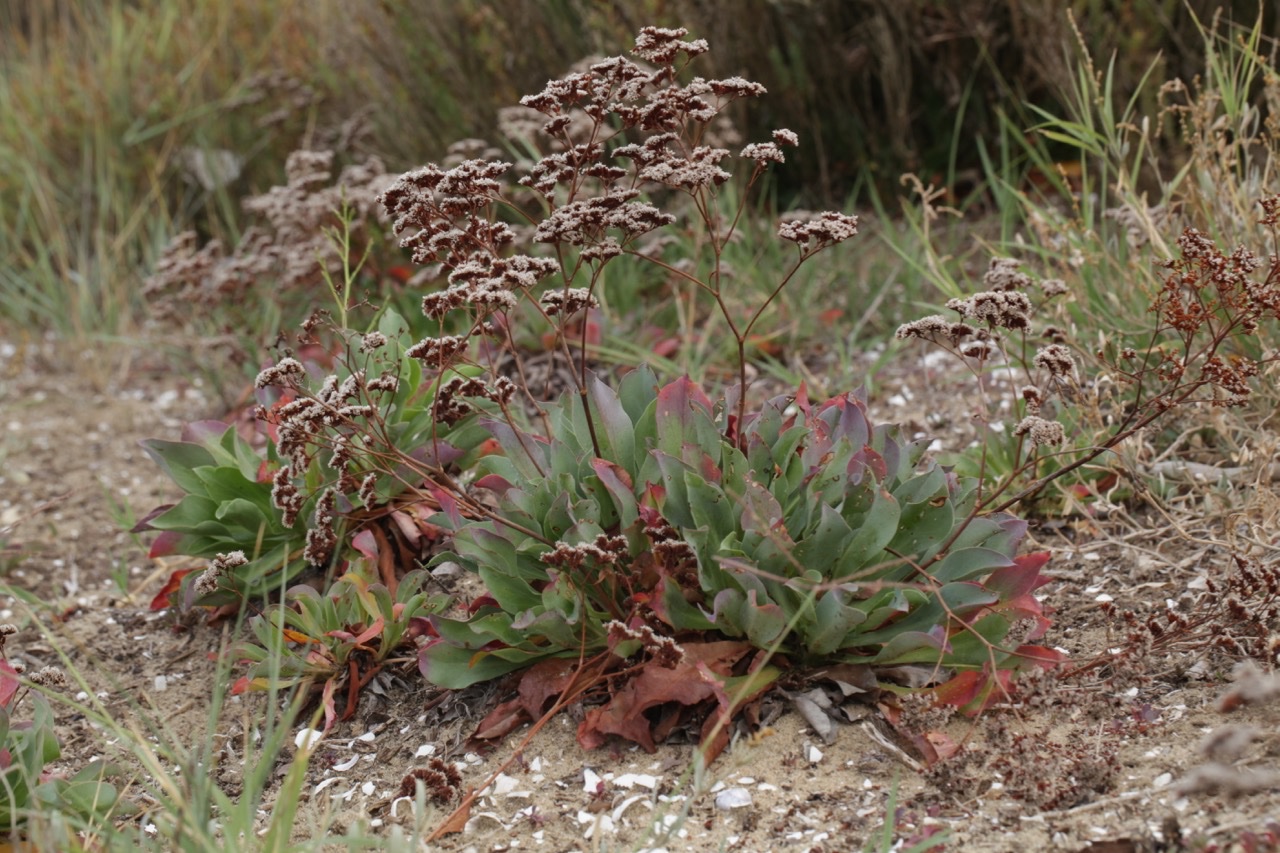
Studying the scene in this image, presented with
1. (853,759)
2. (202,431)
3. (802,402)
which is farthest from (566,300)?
(202,431)

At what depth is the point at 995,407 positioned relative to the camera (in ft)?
12.0

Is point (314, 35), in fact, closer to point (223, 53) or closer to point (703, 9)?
point (223, 53)

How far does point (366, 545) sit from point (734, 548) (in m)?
0.97

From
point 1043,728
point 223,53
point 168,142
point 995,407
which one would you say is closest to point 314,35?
→ point 223,53

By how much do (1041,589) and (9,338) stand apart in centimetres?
534

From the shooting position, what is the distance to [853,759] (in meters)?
2.29

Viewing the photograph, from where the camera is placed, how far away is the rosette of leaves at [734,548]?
231 cm

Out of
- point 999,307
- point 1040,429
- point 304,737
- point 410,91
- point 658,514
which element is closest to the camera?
point 1040,429

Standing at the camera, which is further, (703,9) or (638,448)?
(703,9)

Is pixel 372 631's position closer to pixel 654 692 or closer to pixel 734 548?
pixel 654 692

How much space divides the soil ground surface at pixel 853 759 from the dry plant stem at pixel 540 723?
23mm

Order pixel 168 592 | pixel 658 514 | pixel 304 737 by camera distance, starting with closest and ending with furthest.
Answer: pixel 658 514
pixel 304 737
pixel 168 592

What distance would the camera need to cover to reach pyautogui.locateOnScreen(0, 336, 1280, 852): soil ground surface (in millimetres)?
1995

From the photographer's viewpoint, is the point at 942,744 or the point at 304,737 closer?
the point at 942,744
